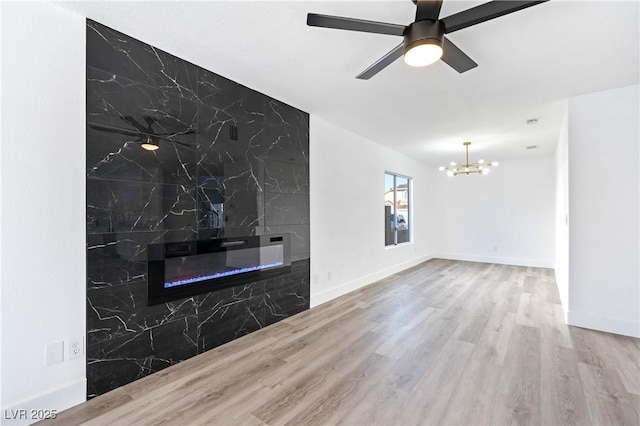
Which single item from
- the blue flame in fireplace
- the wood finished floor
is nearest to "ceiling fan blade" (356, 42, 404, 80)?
the blue flame in fireplace

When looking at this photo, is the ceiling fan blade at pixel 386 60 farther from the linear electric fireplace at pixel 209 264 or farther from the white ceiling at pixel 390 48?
the linear electric fireplace at pixel 209 264

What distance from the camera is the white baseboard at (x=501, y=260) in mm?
7043

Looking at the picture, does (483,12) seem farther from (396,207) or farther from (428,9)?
(396,207)

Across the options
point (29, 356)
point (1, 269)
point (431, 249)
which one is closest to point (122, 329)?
point (29, 356)

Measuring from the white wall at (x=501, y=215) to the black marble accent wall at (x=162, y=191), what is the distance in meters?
6.46

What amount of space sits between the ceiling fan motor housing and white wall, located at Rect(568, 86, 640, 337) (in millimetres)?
2893

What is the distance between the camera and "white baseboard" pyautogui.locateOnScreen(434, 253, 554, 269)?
704cm

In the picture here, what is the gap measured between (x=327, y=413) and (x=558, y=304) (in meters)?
4.16

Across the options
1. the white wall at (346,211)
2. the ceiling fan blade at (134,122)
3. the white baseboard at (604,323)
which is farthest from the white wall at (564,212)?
the ceiling fan blade at (134,122)

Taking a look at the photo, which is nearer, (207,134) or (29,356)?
(29,356)

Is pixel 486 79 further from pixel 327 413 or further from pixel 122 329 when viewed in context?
pixel 122 329

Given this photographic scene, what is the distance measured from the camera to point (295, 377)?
236cm

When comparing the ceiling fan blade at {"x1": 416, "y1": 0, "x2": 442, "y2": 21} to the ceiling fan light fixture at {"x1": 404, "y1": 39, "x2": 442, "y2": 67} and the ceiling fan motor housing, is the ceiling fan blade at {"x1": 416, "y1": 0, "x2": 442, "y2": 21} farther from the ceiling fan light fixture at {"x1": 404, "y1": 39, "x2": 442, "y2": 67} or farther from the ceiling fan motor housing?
the ceiling fan light fixture at {"x1": 404, "y1": 39, "x2": 442, "y2": 67}

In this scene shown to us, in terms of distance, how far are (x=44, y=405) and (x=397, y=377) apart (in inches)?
96.9
